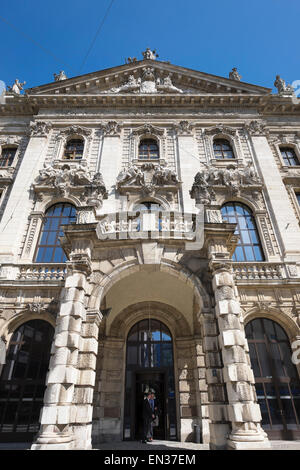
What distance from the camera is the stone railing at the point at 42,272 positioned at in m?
11.3

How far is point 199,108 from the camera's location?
18219 millimetres

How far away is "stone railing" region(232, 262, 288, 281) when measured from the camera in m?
11.2

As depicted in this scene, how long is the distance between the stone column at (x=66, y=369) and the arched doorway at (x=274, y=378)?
22.0ft

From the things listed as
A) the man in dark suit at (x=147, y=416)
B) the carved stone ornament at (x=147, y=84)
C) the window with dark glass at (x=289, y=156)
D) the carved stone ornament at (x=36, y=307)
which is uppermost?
the carved stone ornament at (x=147, y=84)

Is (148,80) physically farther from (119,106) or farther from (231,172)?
Answer: (231,172)

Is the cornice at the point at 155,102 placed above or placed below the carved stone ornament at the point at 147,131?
above

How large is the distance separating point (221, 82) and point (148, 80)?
516cm

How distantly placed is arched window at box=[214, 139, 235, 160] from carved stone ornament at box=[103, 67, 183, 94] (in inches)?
193

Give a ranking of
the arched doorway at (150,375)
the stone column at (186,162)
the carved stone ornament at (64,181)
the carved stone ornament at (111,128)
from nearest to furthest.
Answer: the arched doorway at (150,375) → the stone column at (186,162) → the carved stone ornament at (64,181) → the carved stone ornament at (111,128)

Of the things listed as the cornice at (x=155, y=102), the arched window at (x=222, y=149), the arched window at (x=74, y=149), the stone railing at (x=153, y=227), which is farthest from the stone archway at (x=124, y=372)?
the cornice at (x=155, y=102)

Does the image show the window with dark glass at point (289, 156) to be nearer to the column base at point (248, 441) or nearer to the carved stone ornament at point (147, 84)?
the carved stone ornament at point (147, 84)

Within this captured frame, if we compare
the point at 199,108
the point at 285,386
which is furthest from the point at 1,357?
the point at 199,108

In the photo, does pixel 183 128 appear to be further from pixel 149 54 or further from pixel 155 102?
pixel 149 54

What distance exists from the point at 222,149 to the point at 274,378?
1264 cm
